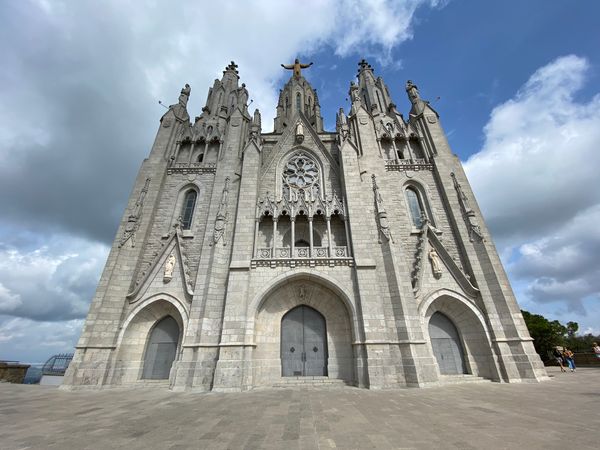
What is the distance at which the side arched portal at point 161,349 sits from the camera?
12.1 m

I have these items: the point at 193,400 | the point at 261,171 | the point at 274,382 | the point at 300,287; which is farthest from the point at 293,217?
the point at 193,400

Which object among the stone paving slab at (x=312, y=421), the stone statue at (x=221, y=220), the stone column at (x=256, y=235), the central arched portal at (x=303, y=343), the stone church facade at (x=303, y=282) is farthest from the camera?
the stone statue at (x=221, y=220)

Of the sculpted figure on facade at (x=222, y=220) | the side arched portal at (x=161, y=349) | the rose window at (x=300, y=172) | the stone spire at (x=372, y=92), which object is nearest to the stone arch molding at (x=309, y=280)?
the sculpted figure on facade at (x=222, y=220)

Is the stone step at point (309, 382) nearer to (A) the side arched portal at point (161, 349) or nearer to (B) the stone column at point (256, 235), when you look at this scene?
(A) the side arched portal at point (161, 349)

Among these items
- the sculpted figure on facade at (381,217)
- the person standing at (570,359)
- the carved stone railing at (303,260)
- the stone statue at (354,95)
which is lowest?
the person standing at (570,359)

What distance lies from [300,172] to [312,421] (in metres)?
14.8

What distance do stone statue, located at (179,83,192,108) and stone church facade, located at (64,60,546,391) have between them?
20.1 feet

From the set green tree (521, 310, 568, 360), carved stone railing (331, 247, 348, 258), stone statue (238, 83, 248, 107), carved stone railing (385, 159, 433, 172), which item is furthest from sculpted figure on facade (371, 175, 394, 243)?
green tree (521, 310, 568, 360)

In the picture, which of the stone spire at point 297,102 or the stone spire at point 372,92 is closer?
the stone spire at point 372,92

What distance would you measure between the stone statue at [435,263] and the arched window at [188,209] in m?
15.0

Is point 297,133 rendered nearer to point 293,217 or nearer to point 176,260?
point 293,217

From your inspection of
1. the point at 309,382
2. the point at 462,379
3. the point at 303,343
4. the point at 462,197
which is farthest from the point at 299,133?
the point at 462,379

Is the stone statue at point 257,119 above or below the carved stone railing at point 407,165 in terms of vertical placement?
above

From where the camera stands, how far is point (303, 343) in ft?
40.8
